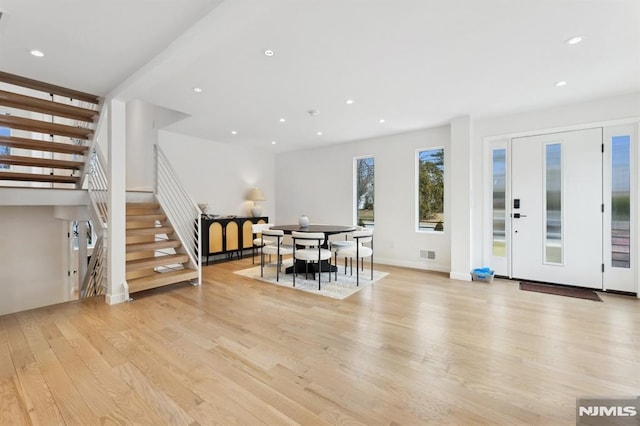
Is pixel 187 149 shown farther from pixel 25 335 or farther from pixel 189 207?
pixel 25 335

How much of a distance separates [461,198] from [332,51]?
3165 millimetres

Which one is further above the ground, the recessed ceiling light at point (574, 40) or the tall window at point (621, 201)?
the recessed ceiling light at point (574, 40)

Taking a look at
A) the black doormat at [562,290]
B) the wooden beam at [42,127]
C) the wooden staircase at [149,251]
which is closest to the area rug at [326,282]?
the wooden staircase at [149,251]

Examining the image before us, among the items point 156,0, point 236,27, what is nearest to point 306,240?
point 236,27

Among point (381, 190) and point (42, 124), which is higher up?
point (42, 124)

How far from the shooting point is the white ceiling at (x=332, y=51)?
1.99 metres

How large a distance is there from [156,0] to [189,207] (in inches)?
168

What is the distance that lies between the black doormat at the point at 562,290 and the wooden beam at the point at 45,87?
6319 millimetres

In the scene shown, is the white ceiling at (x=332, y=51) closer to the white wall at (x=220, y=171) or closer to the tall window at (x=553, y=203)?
the tall window at (x=553, y=203)

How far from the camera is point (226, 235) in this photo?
18.8 ft

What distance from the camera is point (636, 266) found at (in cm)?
359

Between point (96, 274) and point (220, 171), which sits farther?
point (220, 171)

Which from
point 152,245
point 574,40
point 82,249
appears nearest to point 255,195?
point 152,245

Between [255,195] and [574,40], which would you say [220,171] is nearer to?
[255,195]
